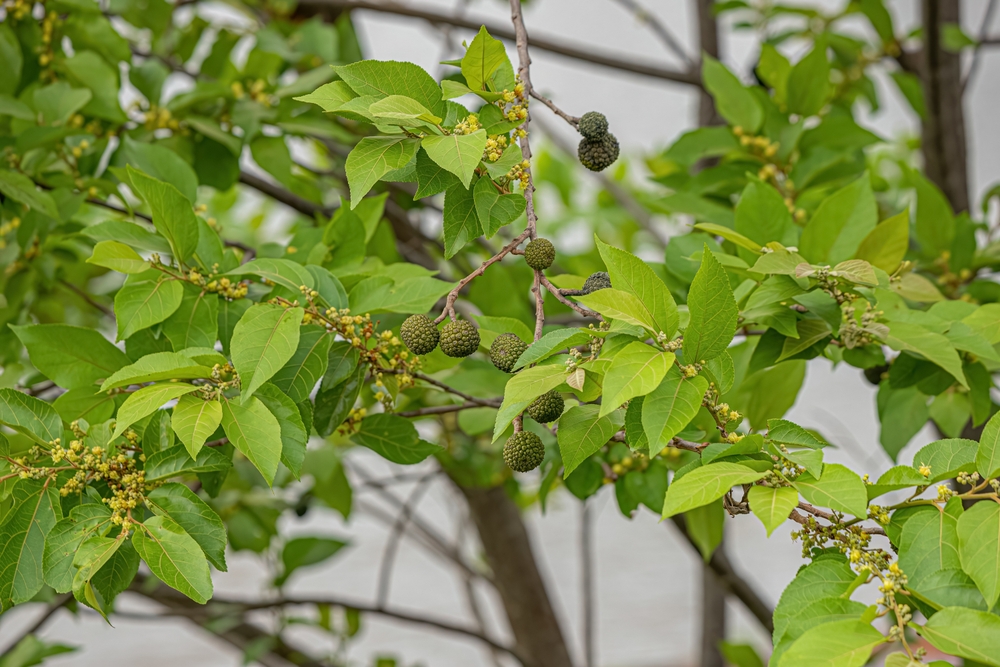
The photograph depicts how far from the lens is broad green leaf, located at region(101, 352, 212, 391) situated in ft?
1.19

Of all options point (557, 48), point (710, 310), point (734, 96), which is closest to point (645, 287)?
point (710, 310)

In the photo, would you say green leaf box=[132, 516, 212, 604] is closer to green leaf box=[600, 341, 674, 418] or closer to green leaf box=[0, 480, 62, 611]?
green leaf box=[0, 480, 62, 611]

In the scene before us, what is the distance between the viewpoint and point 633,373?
0.32 metres

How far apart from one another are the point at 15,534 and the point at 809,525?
34 centimetres

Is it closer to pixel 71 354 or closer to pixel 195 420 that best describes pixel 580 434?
pixel 195 420

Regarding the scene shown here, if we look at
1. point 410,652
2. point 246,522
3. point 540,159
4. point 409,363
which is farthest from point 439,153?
point 410,652

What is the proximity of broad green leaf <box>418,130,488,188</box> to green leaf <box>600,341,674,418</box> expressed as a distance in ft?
0.30

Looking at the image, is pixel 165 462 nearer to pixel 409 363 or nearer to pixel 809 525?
pixel 409 363

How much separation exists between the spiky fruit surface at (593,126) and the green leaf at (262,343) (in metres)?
0.16

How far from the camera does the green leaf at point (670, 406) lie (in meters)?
0.32

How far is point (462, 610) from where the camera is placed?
211 centimetres

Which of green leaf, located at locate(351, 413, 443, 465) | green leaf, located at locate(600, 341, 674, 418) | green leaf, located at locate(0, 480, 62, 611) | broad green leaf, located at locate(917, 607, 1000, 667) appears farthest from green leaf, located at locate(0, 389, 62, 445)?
broad green leaf, located at locate(917, 607, 1000, 667)

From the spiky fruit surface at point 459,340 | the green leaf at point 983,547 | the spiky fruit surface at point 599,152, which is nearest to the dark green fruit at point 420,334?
the spiky fruit surface at point 459,340

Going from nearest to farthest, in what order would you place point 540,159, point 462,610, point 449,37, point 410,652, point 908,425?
1. point 908,425
2. point 449,37
3. point 540,159
4. point 410,652
5. point 462,610
